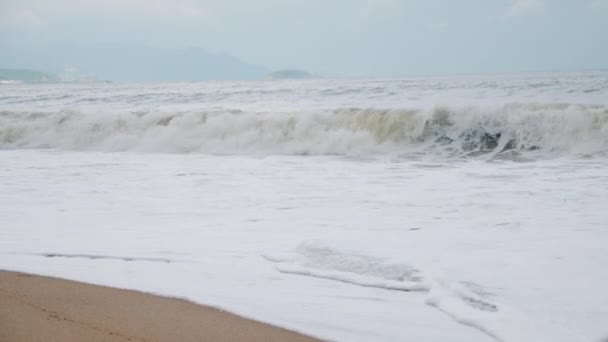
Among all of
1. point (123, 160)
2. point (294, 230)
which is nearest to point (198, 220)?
point (294, 230)

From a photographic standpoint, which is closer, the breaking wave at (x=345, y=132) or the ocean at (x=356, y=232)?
the ocean at (x=356, y=232)

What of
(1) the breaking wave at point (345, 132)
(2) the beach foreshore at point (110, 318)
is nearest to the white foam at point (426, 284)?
(2) the beach foreshore at point (110, 318)

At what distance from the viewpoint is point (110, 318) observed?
2566 mm

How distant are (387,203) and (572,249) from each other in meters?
2.11

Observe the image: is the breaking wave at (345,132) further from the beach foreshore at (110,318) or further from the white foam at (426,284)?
the beach foreshore at (110,318)

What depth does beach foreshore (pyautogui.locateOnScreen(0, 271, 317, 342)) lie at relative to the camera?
233cm

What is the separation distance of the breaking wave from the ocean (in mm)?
102

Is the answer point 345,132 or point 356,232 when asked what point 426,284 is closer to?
point 356,232

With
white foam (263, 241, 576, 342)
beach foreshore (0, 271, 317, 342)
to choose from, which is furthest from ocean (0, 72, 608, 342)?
beach foreshore (0, 271, 317, 342)

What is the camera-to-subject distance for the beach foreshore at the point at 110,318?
7.65 feet

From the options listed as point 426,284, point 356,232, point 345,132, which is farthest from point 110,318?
point 345,132

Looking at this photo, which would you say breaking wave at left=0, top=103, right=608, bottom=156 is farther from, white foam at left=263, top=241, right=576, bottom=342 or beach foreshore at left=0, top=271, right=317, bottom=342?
beach foreshore at left=0, top=271, right=317, bottom=342

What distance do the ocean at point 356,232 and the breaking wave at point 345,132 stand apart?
4.0 inches

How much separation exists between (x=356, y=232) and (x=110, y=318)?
2262 mm
